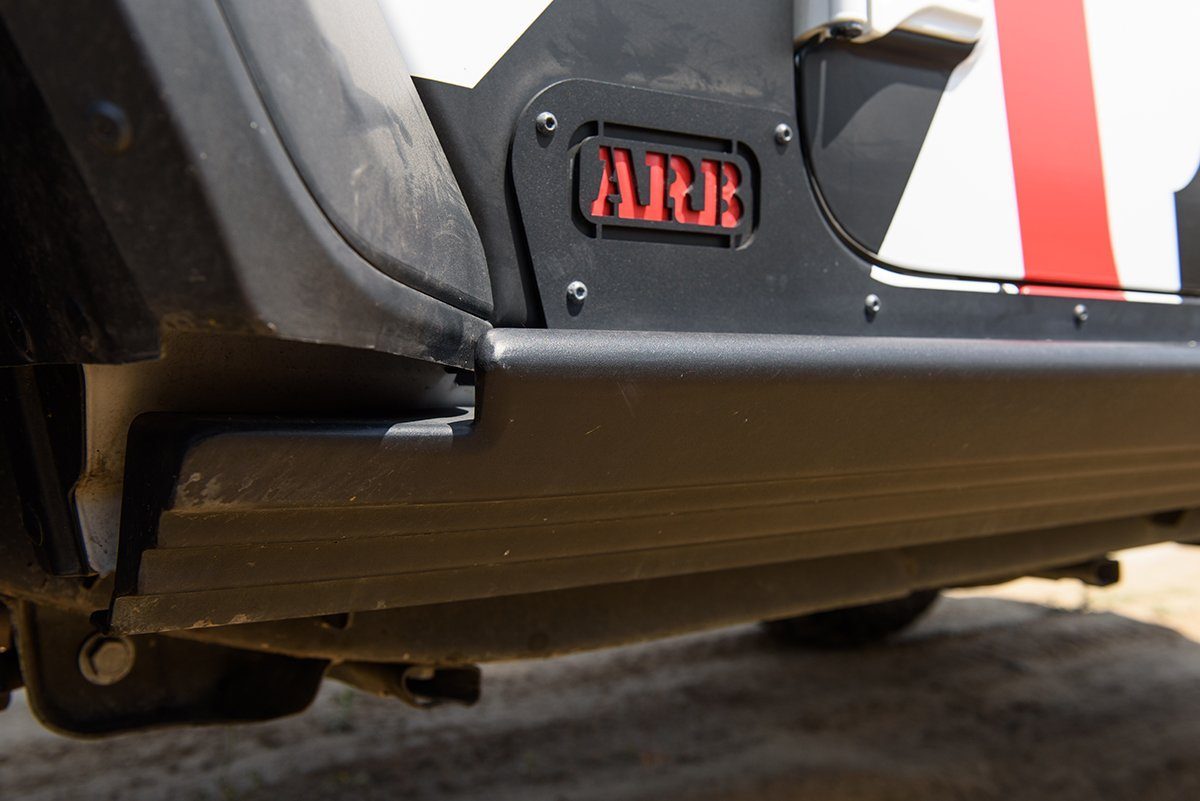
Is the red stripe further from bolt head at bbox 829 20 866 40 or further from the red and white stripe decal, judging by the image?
bolt head at bbox 829 20 866 40

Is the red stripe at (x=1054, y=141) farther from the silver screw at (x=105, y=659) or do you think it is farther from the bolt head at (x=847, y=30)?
the silver screw at (x=105, y=659)

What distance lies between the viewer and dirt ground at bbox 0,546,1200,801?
7.79ft

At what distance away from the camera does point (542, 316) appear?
1.06m

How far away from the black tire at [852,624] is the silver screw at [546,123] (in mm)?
2543

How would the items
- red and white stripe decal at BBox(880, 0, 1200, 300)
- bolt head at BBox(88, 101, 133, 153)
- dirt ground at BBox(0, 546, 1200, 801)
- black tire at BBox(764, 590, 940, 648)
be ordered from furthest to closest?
black tire at BBox(764, 590, 940, 648) < dirt ground at BBox(0, 546, 1200, 801) < red and white stripe decal at BBox(880, 0, 1200, 300) < bolt head at BBox(88, 101, 133, 153)

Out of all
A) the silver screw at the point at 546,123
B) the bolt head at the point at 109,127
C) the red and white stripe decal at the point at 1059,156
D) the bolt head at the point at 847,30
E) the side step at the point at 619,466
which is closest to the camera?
the bolt head at the point at 109,127

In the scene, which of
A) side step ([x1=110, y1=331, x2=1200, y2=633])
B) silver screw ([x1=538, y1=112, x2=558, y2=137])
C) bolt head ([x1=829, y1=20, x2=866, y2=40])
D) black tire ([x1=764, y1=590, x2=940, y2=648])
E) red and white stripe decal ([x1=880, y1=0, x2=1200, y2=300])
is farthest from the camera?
black tire ([x1=764, y1=590, x2=940, y2=648])

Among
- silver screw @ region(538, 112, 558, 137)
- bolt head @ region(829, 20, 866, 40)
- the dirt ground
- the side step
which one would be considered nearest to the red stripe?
the side step

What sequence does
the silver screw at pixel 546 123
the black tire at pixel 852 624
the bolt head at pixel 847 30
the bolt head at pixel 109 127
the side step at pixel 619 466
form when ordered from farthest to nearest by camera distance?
1. the black tire at pixel 852 624
2. the bolt head at pixel 847 30
3. the silver screw at pixel 546 123
4. the side step at pixel 619 466
5. the bolt head at pixel 109 127

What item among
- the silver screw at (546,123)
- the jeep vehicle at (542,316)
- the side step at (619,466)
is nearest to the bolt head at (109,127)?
the jeep vehicle at (542,316)

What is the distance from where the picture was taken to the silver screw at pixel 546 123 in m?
1.04

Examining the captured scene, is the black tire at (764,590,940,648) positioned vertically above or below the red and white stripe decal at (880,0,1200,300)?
below

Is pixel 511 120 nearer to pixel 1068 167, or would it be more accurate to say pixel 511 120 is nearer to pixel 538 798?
pixel 1068 167

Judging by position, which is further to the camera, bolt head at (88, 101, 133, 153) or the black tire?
the black tire
